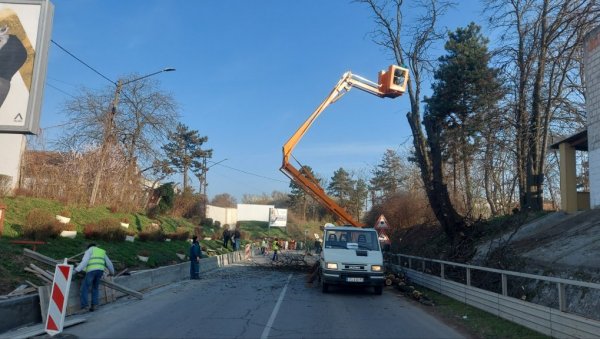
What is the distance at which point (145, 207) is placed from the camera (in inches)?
1312

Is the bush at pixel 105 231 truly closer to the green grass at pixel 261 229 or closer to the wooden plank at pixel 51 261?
the wooden plank at pixel 51 261

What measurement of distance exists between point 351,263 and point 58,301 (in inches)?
332

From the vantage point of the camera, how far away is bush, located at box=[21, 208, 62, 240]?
46.8 ft

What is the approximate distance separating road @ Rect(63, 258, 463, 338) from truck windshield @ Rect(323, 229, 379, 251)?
1.50 m

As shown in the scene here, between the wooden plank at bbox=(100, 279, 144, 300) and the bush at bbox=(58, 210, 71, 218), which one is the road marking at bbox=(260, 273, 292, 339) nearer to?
the wooden plank at bbox=(100, 279, 144, 300)

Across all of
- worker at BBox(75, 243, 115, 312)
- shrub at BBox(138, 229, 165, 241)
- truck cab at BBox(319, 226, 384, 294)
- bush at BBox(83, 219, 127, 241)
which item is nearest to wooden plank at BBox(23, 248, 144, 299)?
worker at BBox(75, 243, 115, 312)

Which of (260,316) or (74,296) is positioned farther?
(74,296)

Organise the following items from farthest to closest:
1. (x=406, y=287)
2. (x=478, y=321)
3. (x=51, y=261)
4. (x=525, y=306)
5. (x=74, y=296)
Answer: (x=406, y=287)
(x=51, y=261)
(x=74, y=296)
(x=478, y=321)
(x=525, y=306)

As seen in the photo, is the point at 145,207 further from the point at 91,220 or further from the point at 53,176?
the point at 91,220

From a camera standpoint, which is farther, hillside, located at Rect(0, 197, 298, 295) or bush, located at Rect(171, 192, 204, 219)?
bush, located at Rect(171, 192, 204, 219)

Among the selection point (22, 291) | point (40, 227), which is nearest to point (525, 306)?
point (22, 291)

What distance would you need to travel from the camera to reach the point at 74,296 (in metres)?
11.1

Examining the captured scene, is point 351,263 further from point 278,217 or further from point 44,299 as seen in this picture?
point 278,217

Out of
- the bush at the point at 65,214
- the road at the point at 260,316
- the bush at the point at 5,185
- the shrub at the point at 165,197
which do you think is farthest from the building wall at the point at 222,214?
the road at the point at 260,316
